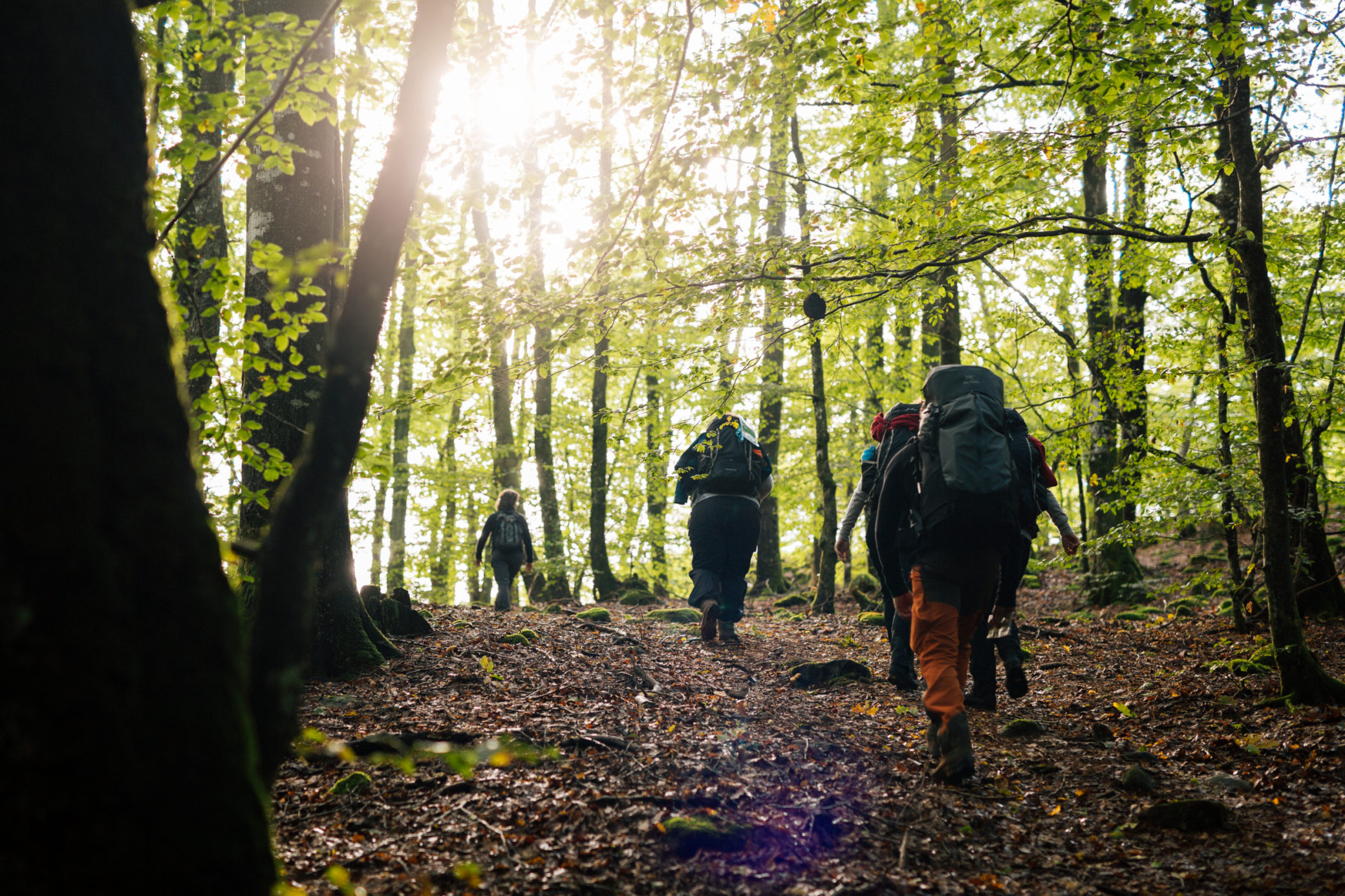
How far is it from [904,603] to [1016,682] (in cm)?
175

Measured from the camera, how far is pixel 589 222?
5367mm

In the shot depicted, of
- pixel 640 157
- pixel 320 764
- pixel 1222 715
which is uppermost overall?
pixel 640 157

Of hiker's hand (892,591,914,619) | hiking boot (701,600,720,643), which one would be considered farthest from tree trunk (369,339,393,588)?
hiker's hand (892,591,914,619)

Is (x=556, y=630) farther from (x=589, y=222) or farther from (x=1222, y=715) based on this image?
(x=1222, y=715)

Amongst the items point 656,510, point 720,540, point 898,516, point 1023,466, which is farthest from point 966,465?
point 656,510

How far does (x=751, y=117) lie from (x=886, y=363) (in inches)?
450

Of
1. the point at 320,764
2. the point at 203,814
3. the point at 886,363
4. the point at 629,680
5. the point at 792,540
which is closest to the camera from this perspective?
the point at 203,814

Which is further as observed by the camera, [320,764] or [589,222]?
[589,222]

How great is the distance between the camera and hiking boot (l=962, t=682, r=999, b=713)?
5.58 meters

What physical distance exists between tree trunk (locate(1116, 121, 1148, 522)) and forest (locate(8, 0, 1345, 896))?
10cm

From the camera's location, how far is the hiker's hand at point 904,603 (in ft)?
14.8

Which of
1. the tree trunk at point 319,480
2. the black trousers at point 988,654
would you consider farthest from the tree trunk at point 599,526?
the tree trunk at point 319,480

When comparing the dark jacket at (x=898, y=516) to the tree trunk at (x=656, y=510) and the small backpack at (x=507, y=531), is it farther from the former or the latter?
the tree trunk at (x=656, y=510)

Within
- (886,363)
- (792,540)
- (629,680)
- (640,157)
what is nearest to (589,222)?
(640,157)
